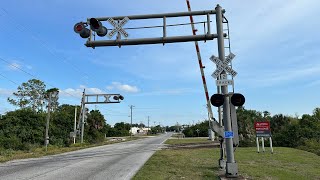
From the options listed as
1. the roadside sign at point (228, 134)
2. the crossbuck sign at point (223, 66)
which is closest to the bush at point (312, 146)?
the roadside sign at point (228, 134)

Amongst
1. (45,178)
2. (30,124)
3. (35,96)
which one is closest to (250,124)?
(30,124)

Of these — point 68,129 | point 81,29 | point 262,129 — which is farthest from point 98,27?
point 68,129

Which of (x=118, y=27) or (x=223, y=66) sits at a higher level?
(x=118, y=27)

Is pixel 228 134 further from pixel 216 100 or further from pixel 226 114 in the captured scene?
pixel 216 100

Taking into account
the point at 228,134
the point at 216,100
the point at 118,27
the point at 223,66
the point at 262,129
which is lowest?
the point at 228,134

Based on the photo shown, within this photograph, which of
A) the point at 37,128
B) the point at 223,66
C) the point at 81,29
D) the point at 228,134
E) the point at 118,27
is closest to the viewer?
the point at 228,134

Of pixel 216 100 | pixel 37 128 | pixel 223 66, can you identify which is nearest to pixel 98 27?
pixel 223 66

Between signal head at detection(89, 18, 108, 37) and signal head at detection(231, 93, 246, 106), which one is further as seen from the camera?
signal head at detection(89, 18, 108, 37)

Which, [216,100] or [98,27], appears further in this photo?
[98,27]

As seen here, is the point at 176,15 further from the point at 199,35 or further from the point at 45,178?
the point at 45,178

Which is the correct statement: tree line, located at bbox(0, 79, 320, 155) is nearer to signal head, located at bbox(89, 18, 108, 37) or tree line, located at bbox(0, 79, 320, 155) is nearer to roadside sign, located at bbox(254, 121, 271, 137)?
roadside sign, located at bbox(254, 121, 271, 137)

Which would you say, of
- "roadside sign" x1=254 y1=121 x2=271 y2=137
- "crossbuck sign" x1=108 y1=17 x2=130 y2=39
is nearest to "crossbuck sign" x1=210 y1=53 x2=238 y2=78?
"crossbuck sign" x1=108 y1=17 x2=130 y2=39

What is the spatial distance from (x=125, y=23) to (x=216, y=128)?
502 centimetres

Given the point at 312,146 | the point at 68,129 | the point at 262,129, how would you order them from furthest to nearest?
the point at 68,129 → the point at 312,146 → the point at 262,129
